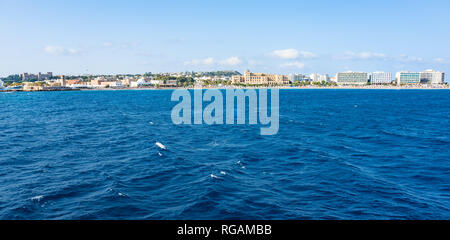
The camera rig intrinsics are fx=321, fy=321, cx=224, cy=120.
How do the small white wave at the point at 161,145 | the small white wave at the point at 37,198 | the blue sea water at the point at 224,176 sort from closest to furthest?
the blue sea water at the point at 224,176 < the small white wave at the point at 37,198 < the small white wave at the point at 161,145

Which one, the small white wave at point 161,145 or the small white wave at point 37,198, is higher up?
the small white wave at point 161,145

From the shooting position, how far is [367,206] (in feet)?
66.3

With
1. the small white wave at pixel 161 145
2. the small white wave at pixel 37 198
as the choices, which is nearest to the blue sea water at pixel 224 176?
the small white wave at pixel 37 198

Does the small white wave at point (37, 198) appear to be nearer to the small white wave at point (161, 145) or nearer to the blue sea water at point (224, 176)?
the blue sea water at point (224, 176)

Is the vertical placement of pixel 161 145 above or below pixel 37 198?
above

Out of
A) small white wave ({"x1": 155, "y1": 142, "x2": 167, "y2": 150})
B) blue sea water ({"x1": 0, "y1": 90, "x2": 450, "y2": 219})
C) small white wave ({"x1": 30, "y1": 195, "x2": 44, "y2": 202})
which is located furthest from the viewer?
small white wave ({"x1": 155, "y1": 142, "x2": 167, "y2": 150})

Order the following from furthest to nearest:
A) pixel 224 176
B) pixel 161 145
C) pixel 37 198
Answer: pixel 161 145, pixel 224 176, pixel 37 198

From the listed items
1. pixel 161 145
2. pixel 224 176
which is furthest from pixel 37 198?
pixel 161 145

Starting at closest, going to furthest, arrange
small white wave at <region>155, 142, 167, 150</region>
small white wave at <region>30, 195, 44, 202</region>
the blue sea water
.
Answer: the blue sea water, small white wave at <region>30, 195, 44, 202</region>, small white wave at <region>155, 142, 167, 150</region>

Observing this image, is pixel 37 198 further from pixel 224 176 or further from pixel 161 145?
pixel 161 145

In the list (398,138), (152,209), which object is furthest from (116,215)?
(398,138)

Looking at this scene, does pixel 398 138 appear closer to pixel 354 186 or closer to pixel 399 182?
pixel 399 182

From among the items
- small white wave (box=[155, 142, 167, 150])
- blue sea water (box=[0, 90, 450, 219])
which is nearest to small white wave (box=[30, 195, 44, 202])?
blue sea water (box=[0, 90, 450, 219])

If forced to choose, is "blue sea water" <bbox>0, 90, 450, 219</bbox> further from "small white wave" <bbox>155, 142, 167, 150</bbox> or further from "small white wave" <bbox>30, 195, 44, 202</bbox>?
"small white wave" <bbox>155, 142, 167, 150</bbox>
